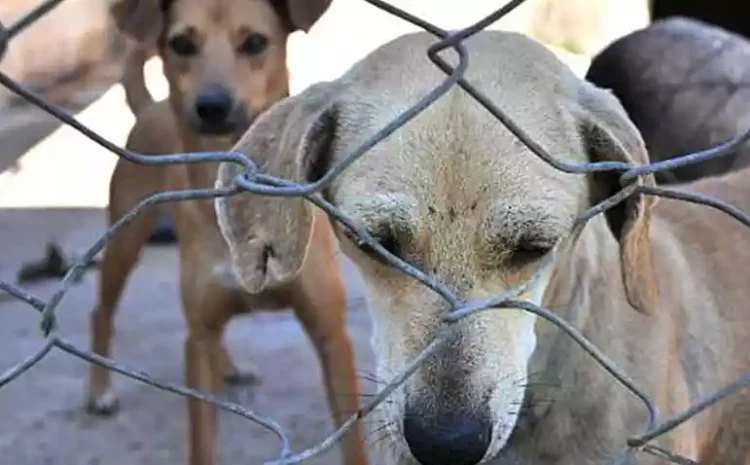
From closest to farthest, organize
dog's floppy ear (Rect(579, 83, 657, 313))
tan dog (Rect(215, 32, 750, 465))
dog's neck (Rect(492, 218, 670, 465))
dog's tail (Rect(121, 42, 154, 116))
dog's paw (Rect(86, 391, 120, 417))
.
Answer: tan dog (Rect(215, 32, 750, 465))
dog's floppy ear (Rect(579, 83, 657, 313))
dog's neck (Rect(492, 218, 670, 465))
dog's paw (Rect(86, 391, 120, 417))
dog's tail (Rect(121, 42, 154, 116))

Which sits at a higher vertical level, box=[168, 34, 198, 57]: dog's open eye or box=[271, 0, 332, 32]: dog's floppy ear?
box=[271, 0, 332, 32]: dog's floppy ear

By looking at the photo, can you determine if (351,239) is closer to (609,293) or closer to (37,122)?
(609,293)

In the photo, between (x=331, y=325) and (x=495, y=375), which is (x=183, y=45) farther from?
(x=495, y=375)

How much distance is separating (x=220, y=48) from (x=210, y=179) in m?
0.41

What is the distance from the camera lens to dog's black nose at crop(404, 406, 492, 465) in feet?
6.18

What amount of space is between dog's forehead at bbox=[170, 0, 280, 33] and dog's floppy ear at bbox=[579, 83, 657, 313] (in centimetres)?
175

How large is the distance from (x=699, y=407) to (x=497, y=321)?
1.27 ft

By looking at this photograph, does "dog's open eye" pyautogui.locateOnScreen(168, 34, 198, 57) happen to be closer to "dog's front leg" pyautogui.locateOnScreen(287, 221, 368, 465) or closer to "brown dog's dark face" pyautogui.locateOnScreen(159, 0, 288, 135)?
"brown dog's dark face" pyautogui.locateOnScreen(159, 0, 288, 135)

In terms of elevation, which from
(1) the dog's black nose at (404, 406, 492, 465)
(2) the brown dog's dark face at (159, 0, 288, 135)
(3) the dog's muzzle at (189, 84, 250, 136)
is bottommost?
(1) the dog's black nose at (404, 406, 492, 465)

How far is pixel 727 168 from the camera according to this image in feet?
Result: 13.4

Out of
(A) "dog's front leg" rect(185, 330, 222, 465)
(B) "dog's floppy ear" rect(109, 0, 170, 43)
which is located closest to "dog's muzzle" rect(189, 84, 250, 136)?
(B) "dog's floppy ear" rect(109, 0, 170, 43)

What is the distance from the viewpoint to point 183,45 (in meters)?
3.95

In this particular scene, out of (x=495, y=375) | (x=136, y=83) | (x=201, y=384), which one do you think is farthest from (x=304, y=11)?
(x=495, y=375)

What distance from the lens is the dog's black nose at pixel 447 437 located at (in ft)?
6.18
